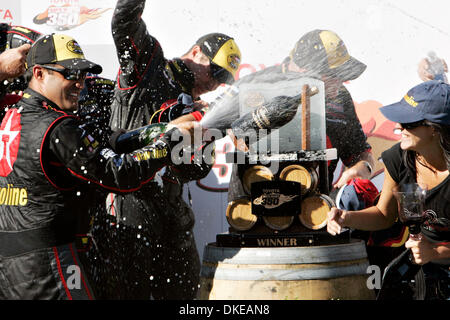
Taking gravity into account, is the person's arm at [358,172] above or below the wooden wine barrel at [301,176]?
below

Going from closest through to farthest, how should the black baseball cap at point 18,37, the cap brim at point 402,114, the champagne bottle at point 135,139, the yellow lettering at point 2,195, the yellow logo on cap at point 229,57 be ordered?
the cap brim at point 402,114, the yellow lettering at point 2,195, the champagne bottle at point 135,139, the black baseball cap at point 18,37, the yellow logo on cap at point 229,57

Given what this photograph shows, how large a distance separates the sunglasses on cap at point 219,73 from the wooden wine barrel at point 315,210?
2052mm

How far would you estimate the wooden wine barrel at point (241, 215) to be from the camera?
2932 millimetres

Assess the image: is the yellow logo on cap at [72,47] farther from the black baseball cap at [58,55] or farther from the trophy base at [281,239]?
the trophy base at [281,239]

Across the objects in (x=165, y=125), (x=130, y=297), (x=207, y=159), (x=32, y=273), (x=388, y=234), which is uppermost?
(x=165, y=125)

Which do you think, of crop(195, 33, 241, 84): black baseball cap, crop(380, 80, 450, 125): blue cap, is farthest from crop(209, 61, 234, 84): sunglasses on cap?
crop(380, 80, 450, 125): blue cap

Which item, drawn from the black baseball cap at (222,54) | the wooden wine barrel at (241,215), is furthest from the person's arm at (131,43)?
the wooden wine barrel at (241,215)

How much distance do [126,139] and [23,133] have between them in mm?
612

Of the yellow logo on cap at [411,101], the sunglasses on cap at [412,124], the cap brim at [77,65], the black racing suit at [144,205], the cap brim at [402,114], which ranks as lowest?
the black racing suit at [144,205]

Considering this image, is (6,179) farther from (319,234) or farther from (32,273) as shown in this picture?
(319,234)

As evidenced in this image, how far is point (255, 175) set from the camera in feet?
9.94

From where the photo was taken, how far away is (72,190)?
2859mm

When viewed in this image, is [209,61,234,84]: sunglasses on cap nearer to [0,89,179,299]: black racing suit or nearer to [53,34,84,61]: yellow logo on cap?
[53,34,84,61]: yellow logo on cap

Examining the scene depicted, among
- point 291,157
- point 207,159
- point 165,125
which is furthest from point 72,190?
point 291,157
